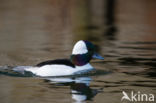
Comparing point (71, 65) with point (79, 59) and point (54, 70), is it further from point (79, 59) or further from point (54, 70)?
point (54, 70)

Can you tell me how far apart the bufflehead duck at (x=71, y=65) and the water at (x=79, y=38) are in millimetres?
241

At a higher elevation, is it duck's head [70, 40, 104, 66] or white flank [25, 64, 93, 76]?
duck's head [70, 40, 104, 66]

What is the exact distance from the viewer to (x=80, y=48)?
1308 cm

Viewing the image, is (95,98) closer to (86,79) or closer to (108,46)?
(86,79)

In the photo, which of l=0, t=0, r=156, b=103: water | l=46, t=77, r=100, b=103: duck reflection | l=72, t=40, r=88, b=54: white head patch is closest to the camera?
l=46, t=77, r=100, b=103: duck reflection

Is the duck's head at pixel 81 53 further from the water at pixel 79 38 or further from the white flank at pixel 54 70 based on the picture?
the water at pixel 79 38

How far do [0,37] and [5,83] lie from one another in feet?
25.4

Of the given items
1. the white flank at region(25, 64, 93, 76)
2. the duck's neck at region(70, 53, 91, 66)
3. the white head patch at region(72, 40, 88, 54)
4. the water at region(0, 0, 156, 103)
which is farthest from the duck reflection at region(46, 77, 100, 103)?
the white head patch at region(72, 40, 88, 54)

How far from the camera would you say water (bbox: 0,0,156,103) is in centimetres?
1107

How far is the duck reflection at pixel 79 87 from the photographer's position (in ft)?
34.4

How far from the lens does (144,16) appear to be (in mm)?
25859

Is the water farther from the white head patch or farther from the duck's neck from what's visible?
the white head patch

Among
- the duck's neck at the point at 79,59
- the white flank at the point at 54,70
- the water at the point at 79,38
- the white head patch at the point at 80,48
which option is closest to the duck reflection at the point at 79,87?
the water at the point at 79,38

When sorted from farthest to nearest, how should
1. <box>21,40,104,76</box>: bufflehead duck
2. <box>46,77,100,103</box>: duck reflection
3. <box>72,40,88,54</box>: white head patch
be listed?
<box>72,40,88,54</box>: white head patch < <box>21,40,104,76</box>: bufflehead duck < <box>46,77,100,103</box>: duck reflection
